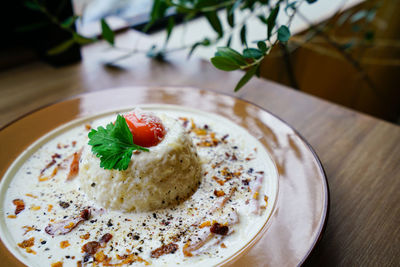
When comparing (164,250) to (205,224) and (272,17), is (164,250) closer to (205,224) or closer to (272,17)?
(205,224)

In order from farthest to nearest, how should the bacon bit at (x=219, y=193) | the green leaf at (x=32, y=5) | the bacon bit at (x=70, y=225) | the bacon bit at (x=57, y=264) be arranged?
the green leaf at (x=32, y=5) → the bacon bit at (x=219, y=193) → the bacon bit at (x=70, y=225) → the bacon bit at (x=57, y=264)

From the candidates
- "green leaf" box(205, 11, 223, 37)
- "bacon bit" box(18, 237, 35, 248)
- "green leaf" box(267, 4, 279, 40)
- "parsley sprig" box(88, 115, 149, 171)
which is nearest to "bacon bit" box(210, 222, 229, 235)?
"parsley sprig" box(88, 115, 149, 171)

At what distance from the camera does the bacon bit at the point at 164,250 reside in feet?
2.48

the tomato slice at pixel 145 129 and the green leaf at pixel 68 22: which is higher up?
the green leaf at pixel 68 22

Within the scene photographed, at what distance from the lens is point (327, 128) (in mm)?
1251

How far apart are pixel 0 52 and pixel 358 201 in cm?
183

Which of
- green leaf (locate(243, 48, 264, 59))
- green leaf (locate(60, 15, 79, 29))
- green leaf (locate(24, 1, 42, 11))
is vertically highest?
green leaf (locate(24, 1, 42, 11))

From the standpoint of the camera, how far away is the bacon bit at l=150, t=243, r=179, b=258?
0.75m

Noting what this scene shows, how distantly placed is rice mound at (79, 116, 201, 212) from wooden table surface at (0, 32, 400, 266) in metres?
0.41

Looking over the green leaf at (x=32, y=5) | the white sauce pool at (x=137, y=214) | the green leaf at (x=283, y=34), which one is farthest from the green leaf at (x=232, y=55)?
the green leaf at (x=32, y=5)

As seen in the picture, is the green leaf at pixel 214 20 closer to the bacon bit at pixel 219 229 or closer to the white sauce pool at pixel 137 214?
the white sauce pool at pixel 137 214

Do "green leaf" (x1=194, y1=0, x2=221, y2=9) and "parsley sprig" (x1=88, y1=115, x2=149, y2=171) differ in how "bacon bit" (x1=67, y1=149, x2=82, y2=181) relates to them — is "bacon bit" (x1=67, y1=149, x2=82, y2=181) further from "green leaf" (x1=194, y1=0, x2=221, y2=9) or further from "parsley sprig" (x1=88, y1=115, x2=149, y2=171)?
"green leaf" (x1=194, y1=0, x2=221, y2=9)

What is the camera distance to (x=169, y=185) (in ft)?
2.99

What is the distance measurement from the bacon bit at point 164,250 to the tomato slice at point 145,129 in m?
0.30
